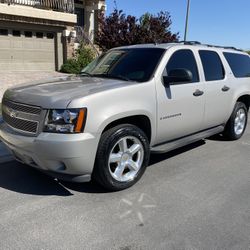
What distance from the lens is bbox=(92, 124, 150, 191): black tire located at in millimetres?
3814

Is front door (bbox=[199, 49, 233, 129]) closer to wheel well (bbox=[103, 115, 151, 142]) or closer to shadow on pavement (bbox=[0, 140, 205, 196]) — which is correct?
wheel well (bbox=[103, 115, 151, 142])

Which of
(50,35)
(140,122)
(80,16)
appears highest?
(80,16)

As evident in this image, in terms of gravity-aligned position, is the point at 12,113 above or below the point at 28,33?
below

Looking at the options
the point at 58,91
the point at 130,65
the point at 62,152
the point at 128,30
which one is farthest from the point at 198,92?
the point at 128,30

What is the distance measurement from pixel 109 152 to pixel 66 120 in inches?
27.0

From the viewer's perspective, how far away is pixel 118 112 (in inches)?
153

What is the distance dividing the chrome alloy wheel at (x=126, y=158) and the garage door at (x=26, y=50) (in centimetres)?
1494

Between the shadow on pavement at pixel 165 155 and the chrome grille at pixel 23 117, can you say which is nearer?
the chrome grille at pixel 23 117

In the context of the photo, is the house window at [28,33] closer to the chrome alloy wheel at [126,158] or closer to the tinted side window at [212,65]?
the tinted side window at [212,65]

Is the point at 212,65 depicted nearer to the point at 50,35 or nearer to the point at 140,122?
the point at 140,122

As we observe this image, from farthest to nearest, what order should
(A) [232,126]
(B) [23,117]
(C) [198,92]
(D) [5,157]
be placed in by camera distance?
(A) [232,126], (D) [5,157], (C) [198,92], (B) [23,117]

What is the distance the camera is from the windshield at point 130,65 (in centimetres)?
453

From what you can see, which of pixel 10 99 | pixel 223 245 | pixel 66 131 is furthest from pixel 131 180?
pixel 10 99

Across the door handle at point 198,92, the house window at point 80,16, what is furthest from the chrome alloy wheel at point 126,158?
the house window at point 80,16
